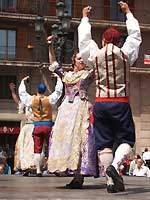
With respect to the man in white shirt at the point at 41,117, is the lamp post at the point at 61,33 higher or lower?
higher

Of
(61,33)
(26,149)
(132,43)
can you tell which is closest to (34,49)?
(61,33)

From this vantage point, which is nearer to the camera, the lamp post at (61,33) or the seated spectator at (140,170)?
the seated spectator at (140,170)

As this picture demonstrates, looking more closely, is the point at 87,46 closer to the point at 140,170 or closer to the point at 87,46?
the point at 87,46

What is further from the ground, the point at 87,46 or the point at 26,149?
the point at 87,46

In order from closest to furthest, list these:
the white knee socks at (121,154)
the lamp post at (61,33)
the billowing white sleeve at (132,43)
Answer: the white knee socks at (121,154)
the billowing white sleeve at (132,43)
the lamp post at (61,33)

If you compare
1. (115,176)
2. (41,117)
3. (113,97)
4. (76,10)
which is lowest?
(115,176)

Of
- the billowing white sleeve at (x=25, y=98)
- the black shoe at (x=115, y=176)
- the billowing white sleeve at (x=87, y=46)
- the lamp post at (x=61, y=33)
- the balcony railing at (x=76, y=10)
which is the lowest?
the black shoe at (x=115, y=176)

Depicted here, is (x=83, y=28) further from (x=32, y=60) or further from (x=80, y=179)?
(x=32, y=60)

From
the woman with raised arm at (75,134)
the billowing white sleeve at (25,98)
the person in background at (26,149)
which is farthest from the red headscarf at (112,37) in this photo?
the person in background at (26,149)

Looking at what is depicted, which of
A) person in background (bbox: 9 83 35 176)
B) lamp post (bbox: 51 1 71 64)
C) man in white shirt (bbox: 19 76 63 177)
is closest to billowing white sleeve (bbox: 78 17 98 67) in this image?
man in white shirt (bbox: 19 76 63 177)

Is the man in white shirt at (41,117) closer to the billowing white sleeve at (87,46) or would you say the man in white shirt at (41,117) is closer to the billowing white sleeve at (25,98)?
the billowing white sleeve at (25,98)

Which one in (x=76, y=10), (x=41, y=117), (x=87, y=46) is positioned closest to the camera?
(x=87, y=46)

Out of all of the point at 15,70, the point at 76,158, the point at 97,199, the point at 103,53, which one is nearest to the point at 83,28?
the point at 103,53

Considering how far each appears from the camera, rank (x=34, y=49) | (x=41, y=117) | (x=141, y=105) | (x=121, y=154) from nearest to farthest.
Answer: (x=121, y=154), (x=41, y=117), (x=34, y=49), (x=141, y=105)
